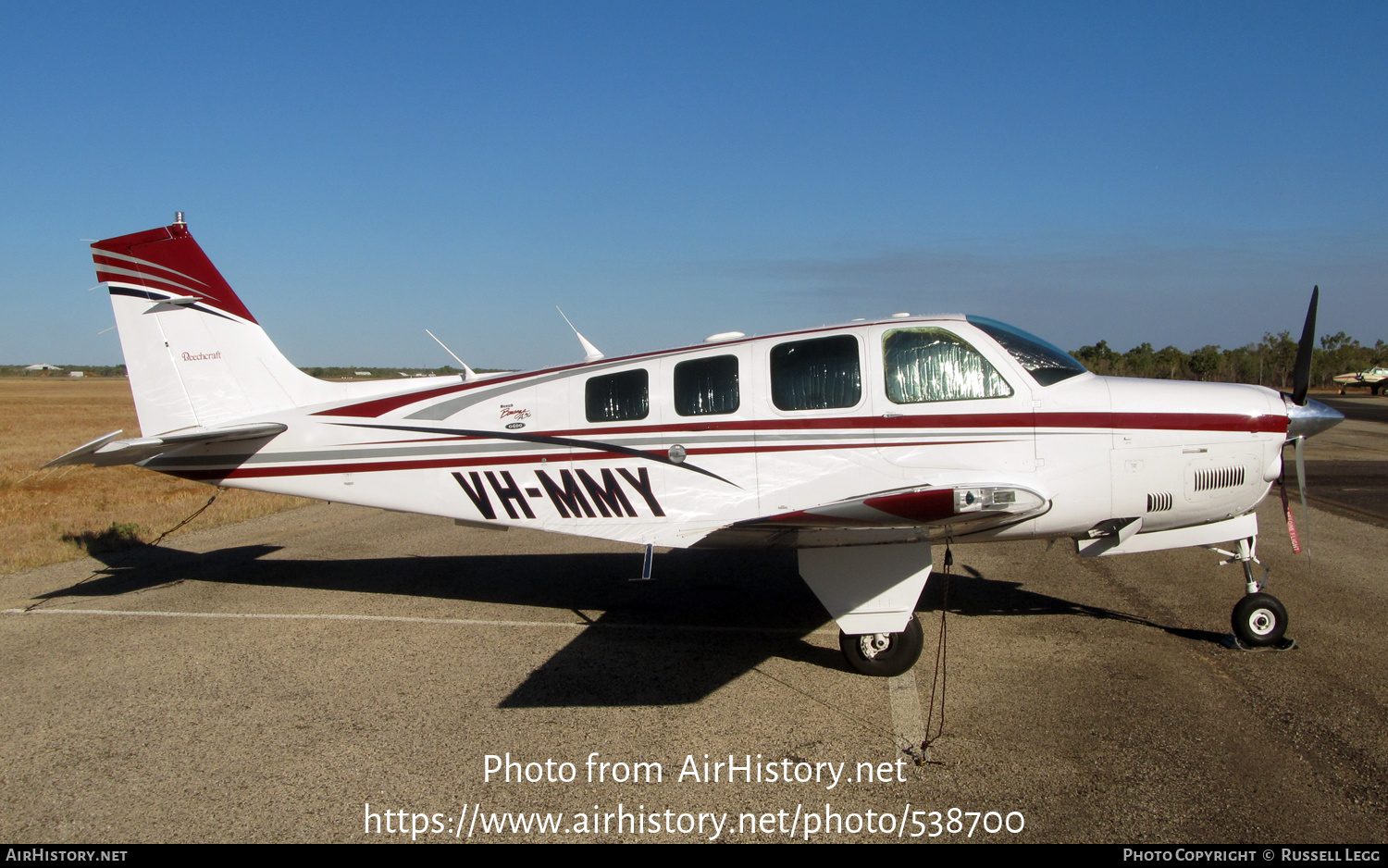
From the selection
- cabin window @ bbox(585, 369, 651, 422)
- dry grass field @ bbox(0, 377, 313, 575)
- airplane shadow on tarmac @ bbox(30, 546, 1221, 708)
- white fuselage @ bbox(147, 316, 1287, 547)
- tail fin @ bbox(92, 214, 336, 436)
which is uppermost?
tail fin @ bbox(92, 214, 336, 436)

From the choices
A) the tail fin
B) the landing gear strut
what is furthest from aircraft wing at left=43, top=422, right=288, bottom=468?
the landing gear strut

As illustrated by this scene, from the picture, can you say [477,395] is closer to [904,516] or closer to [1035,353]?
[904,516]

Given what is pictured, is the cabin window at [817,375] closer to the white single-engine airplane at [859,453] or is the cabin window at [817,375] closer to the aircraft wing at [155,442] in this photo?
the white single-engine airplane at [859,453]

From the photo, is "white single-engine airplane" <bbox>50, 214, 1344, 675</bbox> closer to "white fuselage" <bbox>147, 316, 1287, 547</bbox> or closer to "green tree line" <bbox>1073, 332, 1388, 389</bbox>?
"white fuselage" <bbox>147, 316, 1287, 547</bbox>

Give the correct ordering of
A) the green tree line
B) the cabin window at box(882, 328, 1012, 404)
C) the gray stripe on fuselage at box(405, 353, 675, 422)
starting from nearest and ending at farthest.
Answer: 1. the cabin window at box(882, 328, 1012, 404)
2. the gray stripe on fuselage at box(405, 353, 675, 422)
3. the green tree line

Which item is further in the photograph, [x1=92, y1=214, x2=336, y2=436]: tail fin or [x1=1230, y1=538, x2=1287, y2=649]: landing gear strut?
[x1=92, y1=214, x2=336, y2=436]: tail fin

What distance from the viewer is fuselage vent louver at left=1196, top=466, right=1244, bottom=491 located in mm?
5562

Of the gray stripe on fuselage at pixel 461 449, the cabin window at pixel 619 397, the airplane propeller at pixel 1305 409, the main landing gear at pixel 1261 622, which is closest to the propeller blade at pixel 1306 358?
the airplane propeller at pixel 1305 409

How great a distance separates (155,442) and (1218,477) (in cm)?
873

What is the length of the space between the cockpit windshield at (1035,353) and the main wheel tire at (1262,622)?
7.36 feet

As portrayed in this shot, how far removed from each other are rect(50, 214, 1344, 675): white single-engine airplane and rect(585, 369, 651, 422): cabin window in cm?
2

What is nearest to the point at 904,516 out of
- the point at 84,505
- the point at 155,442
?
the point at 155,442

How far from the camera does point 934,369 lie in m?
5.69
